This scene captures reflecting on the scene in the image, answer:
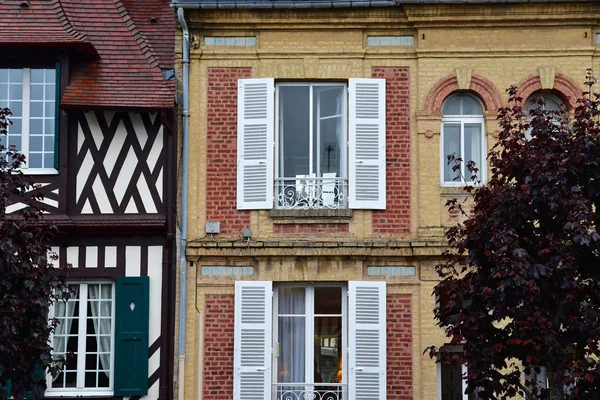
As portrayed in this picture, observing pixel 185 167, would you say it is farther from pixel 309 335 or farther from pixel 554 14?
pixel 554 14

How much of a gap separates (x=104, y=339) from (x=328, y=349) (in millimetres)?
3227

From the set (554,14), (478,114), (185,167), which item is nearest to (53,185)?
(185,167)

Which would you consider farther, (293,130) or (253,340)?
(293,130)

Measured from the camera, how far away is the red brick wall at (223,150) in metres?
17.5

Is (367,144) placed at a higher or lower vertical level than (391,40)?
lower

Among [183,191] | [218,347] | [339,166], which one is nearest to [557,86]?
[339,166]

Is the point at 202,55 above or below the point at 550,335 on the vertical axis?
above

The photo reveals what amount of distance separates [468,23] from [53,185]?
6.52 meters

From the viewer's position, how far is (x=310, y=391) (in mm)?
17078

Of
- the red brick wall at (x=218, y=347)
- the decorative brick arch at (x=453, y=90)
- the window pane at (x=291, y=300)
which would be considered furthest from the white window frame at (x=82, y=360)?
the decorative brick arch at (x=453, y=90)

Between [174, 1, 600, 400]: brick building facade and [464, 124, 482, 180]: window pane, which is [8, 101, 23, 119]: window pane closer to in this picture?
[174, 1, 600, 400]: brick building facade

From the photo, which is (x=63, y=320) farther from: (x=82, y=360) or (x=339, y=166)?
(x=339, y=166)

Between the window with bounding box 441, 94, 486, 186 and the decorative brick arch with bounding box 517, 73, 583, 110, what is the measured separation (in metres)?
0.67

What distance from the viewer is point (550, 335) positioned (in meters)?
12.7
